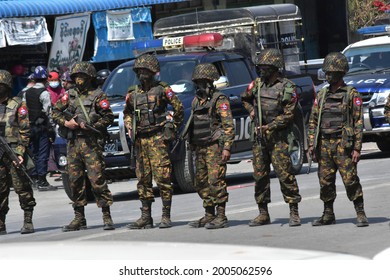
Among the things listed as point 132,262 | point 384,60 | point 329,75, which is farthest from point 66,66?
point 132,262

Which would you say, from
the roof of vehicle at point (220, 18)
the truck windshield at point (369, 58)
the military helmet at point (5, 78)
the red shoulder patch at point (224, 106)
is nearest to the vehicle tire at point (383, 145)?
the truck windshield at point (369, 58)

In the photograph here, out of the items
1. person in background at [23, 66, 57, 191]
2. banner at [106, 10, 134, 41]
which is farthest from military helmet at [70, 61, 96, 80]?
banner at [106, 10, 134, 41]

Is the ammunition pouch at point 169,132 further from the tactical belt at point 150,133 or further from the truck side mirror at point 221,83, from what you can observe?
the truck side mirror at point 221,83

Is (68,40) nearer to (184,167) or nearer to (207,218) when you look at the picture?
(184,167)

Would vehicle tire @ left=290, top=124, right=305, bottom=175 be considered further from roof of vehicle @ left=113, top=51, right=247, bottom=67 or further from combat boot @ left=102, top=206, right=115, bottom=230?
combat boot @ left=102, top=206, right=115, bottom=230

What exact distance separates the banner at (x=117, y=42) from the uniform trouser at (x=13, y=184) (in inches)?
391

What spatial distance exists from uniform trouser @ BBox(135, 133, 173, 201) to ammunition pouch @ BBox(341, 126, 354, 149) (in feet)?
6.31

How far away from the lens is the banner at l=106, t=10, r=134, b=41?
21688 millimetres

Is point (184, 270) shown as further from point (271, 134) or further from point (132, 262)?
point (271, 134)

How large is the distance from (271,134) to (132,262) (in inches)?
311

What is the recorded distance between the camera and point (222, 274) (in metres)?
2.93

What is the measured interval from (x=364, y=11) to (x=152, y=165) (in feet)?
68.9

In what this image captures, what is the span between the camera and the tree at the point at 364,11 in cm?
3066

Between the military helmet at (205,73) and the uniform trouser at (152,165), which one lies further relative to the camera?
the uniform trouser at (152,165)
